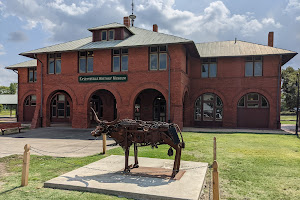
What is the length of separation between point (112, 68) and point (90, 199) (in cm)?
1568

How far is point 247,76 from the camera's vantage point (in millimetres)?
22031

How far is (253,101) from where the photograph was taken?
22.2m

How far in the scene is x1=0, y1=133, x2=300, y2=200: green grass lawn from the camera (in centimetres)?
575

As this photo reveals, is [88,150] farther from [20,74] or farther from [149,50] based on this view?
[20,74]

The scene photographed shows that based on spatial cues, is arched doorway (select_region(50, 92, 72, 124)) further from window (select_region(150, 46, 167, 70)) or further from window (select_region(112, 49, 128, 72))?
window (select_region(150, 46, 167, 70))

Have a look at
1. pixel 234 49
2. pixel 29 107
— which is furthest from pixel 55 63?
pixel 234 49

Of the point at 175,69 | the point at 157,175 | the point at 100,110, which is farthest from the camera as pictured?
the point at 100,110

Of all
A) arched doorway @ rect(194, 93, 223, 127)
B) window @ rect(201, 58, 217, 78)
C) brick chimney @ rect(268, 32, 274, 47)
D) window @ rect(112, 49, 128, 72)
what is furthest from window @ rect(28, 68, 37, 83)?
brick chimney @ rect(268, 32, 274, 47)

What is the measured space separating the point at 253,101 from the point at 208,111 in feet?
14.3

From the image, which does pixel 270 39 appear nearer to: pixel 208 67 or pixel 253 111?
pixel 208 67

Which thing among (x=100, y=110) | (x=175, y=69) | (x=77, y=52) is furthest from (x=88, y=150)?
(x=100, y=110)

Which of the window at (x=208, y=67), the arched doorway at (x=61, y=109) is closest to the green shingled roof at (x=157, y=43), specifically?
the window at (x=208, y=67)

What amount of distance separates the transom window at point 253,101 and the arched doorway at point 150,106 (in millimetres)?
7696

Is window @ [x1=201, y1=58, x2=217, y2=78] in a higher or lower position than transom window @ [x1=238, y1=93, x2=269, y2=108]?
higher
